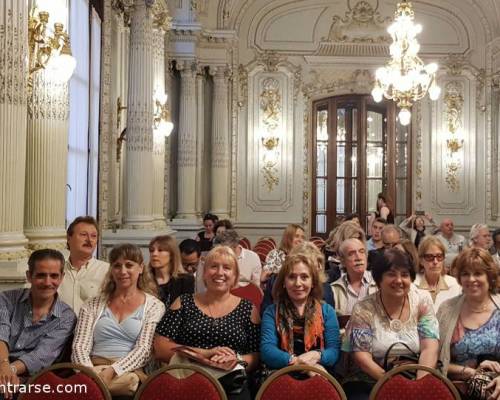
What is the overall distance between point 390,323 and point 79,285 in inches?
84.1

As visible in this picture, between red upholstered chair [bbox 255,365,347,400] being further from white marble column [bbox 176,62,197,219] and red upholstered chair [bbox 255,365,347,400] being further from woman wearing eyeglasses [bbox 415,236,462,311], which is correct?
white marble column [bbox 176,62,197,219]

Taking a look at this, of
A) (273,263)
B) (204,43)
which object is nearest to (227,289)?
(273,263)

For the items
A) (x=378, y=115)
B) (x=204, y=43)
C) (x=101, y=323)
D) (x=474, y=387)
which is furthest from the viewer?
(x=378, y=115)

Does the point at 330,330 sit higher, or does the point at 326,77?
the point at 326,77

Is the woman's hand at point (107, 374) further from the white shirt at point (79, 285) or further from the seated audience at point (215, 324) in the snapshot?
the white shirt at point (79, 285)

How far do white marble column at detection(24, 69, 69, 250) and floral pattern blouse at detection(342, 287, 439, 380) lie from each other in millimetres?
3088

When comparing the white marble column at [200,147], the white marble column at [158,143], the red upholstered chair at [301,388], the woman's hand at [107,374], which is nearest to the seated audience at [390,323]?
the red upholstered chair at [301,388]

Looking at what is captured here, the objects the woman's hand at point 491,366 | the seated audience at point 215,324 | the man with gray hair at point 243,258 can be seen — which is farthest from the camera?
the man with gray hair at point 243,258

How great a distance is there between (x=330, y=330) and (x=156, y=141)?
25.1 ft

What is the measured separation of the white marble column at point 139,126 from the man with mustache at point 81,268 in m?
5.13

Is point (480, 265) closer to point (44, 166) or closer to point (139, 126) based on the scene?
point (44, 166)

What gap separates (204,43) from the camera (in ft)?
51.2

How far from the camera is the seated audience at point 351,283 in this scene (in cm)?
535

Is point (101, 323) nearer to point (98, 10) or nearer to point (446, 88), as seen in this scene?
point (98, 10)
